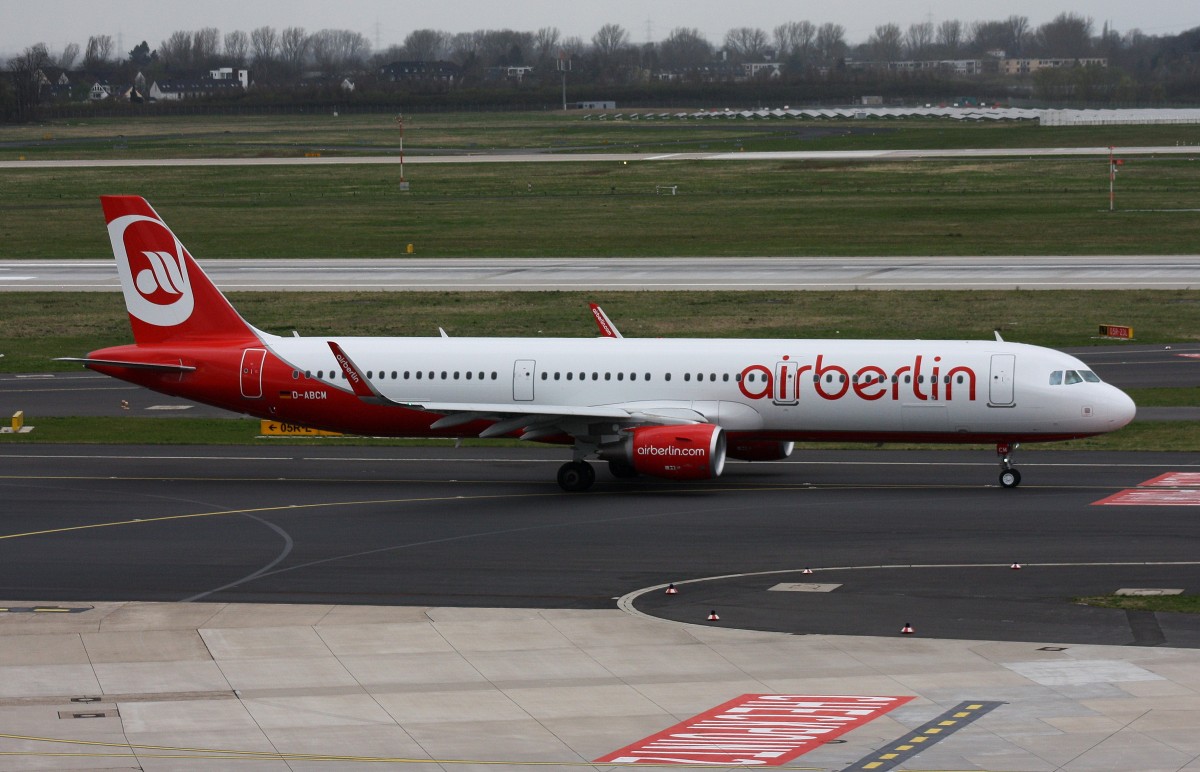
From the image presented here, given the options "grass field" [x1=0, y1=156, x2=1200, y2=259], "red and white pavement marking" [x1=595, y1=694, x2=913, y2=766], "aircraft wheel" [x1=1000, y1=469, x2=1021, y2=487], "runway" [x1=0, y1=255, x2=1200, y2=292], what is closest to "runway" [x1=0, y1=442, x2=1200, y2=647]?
"aircraft wheel" [x1=1000, y1=469, x2=1021, y2=487]

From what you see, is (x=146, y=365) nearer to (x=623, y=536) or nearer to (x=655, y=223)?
(x=623, y=536)

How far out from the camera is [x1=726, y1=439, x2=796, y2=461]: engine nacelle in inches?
1706

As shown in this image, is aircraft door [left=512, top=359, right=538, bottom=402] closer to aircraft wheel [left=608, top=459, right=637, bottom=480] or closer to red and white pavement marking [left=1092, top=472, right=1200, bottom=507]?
aircraft wheel [left=608, top=459, right=637, bottom=480]

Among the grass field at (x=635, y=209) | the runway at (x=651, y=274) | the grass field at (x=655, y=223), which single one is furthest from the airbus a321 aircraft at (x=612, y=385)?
the grass field at (x=635, y=209)

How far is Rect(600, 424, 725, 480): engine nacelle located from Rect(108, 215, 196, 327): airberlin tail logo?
14.1m

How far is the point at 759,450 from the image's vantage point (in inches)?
1714

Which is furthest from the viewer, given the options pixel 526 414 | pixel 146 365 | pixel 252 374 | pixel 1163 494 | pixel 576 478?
pixel 146 365

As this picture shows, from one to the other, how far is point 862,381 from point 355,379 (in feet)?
43.6

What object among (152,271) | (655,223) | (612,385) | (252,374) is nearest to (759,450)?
(612,385)

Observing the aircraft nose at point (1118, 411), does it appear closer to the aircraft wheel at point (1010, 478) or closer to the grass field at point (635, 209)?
the aircraft wheel at point (1010, 478)

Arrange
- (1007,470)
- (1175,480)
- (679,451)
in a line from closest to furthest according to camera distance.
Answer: (679,451), (1007,470), (1175,480)

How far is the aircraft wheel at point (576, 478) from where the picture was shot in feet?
139

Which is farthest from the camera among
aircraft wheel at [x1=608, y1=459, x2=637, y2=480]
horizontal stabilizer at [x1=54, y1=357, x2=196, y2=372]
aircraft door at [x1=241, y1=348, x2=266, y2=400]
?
horizontal stabilizer at [x1=54, y1=357, x2=196, y2=372]

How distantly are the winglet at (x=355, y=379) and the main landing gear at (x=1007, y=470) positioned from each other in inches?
641
